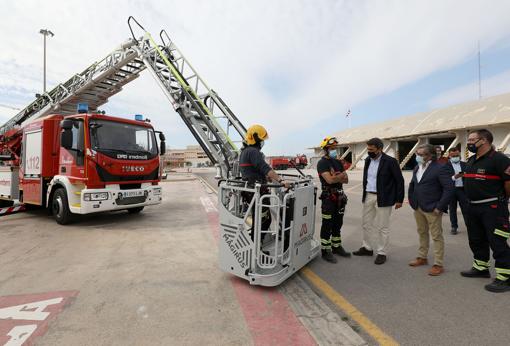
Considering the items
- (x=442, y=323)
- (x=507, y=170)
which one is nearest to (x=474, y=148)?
(x=507, y=170)

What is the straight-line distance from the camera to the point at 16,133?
26.4 feet

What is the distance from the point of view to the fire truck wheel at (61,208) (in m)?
6.38

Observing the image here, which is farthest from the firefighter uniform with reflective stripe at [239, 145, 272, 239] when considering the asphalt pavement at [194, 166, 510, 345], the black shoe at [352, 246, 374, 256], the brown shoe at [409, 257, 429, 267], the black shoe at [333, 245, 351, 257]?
the brown shoe at [409, 257, 429, 267]

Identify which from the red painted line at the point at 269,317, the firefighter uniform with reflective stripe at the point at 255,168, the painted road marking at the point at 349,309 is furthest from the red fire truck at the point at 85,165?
the painted road marking at the point at 349,309

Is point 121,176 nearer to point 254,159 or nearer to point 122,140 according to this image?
point 122,140

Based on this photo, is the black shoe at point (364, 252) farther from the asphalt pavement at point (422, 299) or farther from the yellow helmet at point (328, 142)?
the yellow helmet at point (328, 142)

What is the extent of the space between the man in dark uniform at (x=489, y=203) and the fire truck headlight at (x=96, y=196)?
6.35 m

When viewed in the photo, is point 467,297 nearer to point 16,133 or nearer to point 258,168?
point 258,168

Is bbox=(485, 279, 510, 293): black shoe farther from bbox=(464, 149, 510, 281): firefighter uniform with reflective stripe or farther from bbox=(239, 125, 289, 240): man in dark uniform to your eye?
bbox=(239, 125, 289, 240): man in dark uniform

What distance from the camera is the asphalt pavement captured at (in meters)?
2.32

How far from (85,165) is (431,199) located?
626 cm

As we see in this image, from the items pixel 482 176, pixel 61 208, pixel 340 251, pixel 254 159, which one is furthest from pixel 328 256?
pixel 61 208

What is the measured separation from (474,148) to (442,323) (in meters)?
2.00

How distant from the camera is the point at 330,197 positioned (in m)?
4.11
